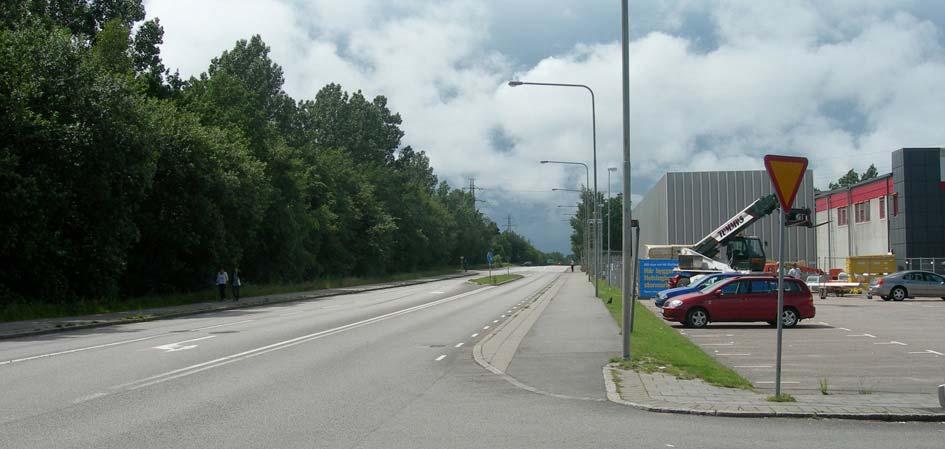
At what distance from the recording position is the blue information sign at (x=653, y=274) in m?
42.1

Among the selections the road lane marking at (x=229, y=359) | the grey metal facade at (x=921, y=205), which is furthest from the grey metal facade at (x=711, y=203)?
the road lane marking at (x=229, y=359)

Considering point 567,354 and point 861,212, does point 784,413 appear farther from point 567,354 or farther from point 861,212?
point 861,212

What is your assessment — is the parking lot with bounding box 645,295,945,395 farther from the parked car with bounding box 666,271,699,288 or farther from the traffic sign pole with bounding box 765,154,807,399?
the parked car with bounding box 666,271,699,288

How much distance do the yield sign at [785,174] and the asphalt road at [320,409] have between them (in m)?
2.75

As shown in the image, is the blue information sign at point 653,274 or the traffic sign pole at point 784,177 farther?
the blue information sign at point 653,274

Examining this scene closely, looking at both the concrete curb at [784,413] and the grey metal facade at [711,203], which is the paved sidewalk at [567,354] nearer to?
the concrete curb at [784,413]

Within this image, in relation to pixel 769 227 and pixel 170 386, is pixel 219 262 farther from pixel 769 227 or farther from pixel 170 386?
pixel 769 227

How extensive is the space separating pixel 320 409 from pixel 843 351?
12223mm

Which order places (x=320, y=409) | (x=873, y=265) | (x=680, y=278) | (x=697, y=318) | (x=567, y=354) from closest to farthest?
(x=320, y=409) < (x=567, y=354) < (x=697, y=318) < (x=680, y=278) < (x=873, y=265)

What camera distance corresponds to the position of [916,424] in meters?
9.28

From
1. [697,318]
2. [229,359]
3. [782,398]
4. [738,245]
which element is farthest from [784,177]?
[738,245]

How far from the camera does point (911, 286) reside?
4003 centimetres

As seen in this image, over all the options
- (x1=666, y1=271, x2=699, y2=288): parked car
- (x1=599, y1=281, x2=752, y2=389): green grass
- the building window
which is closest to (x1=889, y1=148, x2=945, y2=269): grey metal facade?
the building window

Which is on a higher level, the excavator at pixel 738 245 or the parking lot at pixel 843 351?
the excavator at pixel 738 245
